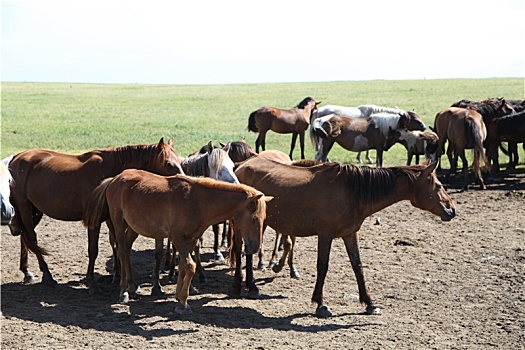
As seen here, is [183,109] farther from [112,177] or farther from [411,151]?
[112,177]

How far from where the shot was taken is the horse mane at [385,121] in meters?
16.4

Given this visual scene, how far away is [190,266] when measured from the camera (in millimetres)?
7375

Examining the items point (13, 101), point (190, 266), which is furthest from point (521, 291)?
point (13, 101)

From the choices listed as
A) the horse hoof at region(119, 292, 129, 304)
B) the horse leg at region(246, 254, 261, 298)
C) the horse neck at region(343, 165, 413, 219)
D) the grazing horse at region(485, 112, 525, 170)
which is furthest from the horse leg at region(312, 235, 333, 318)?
the grazing horse at region(485, 112, 525, 170)

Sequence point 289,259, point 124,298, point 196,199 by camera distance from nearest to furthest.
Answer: point 196,199 < point 124,298 < point 289,259

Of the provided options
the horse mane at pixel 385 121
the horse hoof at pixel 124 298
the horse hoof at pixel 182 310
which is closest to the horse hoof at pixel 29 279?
the horse hoof at pixel 124 298

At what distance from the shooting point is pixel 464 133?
15.9 metres

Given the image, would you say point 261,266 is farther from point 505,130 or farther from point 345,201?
point 505,130

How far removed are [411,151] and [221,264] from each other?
822cm

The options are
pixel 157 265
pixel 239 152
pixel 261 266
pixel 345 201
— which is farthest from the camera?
pixel 239 152

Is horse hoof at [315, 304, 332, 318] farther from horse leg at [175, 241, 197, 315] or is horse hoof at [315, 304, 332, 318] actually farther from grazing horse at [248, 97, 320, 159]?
grazing horse at [248, 97, 320, 159]

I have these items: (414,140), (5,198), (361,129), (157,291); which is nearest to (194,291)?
(157,291)

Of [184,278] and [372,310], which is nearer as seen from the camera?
[184,278]

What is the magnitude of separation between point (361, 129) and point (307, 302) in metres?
8.93
